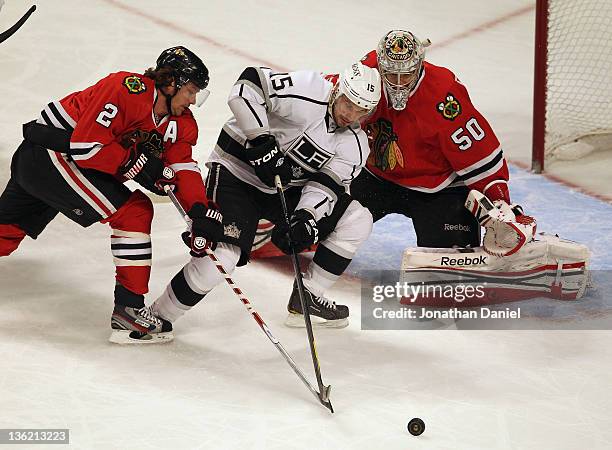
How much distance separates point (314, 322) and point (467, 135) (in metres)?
0.82

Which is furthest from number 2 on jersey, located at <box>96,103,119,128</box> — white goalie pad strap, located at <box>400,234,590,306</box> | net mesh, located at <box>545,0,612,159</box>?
net mesh, located at <box>545,0,612,159</box>

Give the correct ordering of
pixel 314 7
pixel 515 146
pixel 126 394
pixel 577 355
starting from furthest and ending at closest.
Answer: pixel 314 7, pixel 515 146, pixel 577 355, pixel 126 394

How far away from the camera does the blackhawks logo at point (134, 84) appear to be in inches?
127

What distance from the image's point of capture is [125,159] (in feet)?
10.7

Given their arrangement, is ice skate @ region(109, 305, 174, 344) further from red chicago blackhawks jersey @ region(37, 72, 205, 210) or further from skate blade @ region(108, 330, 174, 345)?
red chicago blackhawks jersey @ region(37, 72, 205, 210)

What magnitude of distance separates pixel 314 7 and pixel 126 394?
14.1ft

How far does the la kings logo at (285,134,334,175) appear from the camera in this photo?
3502mm

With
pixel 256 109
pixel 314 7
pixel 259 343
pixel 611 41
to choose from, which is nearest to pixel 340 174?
pixel 256 109

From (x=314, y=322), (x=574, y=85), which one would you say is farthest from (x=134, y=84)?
(x=574, y=85)

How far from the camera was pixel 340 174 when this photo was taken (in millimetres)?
3537

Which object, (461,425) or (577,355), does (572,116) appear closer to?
(577,355)

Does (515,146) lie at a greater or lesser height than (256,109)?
lesser

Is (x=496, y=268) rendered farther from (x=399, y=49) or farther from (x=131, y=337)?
(x=131, y=337)

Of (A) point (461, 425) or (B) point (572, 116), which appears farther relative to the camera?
(B) point (572, 116)
